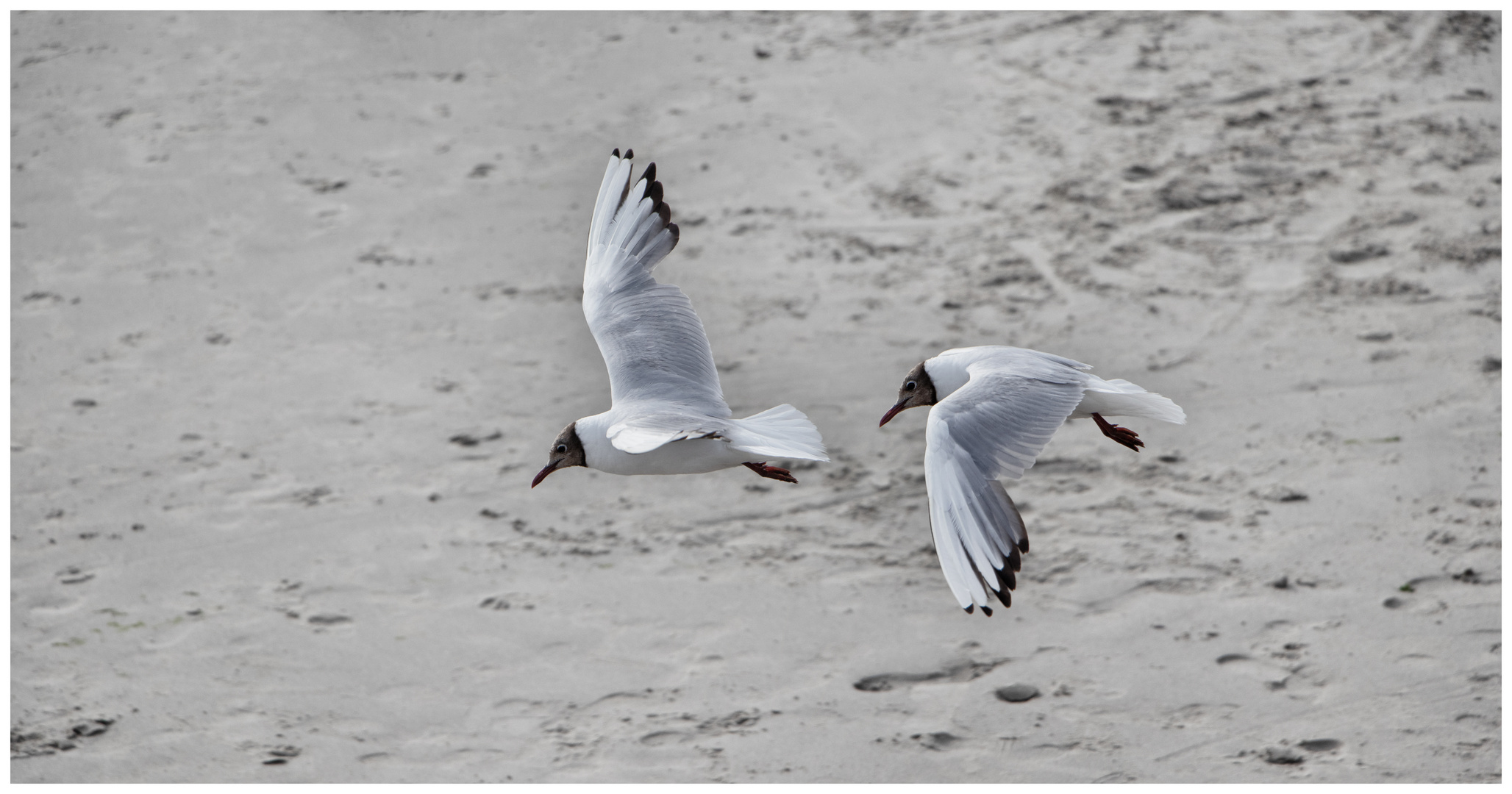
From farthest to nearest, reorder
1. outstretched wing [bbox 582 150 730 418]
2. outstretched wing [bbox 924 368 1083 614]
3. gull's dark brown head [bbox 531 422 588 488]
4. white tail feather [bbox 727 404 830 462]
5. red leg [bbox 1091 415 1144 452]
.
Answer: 1. red leg [bbox 1091 415 1144 452]
2. outstretched wing [bbox 582 150 730 418]
3. gull's dark brown head [bbox 531 422 588 488]
4. white tail feather [bbox 727 404 830 462]
5. outstretched wing [bbox 924 368 1083 614]

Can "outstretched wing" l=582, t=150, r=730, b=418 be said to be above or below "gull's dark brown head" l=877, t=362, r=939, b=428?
above

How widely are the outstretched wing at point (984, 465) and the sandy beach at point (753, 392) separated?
152 centimetres

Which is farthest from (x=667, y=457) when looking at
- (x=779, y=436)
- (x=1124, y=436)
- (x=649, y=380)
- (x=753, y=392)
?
(x=753, y=392)

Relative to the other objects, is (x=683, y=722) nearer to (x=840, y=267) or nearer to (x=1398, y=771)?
(x=1398, y=771)

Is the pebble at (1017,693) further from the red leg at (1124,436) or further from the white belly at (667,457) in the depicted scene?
the white belly at (667,457)

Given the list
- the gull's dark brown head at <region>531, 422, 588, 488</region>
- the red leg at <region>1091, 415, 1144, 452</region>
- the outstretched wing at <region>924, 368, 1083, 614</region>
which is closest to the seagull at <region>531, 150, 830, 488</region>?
the gull's dark brown head at <region>531, 422, 588, 488</region>

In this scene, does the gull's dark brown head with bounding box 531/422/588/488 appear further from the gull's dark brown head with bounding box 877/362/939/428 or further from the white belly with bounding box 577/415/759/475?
the gull's dark brown head with bounding box 877/362/939/428

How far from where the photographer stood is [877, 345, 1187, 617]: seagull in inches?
137

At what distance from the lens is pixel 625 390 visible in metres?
4.30

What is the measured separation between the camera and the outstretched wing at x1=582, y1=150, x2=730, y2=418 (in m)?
4.32

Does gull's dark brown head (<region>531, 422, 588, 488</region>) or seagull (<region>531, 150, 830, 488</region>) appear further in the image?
gull's dark brown head (<region>531, 422, 588, 488</region>)

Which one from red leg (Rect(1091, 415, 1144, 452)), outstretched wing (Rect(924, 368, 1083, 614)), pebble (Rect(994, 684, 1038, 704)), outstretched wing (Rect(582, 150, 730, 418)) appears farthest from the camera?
pebble (Rect(994, 684, 1038, 704))

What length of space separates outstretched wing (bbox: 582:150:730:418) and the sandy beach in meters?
1.36

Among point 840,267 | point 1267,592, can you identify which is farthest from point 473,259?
point 1267,592
